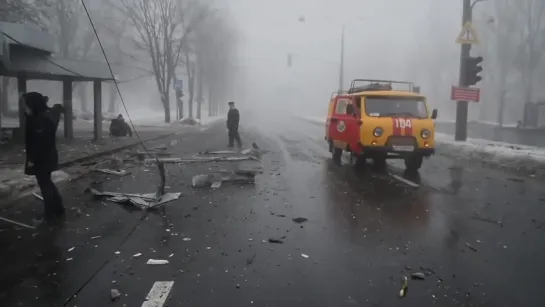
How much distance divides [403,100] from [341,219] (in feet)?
19.8

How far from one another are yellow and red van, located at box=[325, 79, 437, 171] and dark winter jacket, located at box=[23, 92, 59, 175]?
23.6 feet

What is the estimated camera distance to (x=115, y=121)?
22281 millimetres

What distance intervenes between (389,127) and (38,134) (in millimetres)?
7746

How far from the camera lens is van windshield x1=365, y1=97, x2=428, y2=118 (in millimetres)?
11359

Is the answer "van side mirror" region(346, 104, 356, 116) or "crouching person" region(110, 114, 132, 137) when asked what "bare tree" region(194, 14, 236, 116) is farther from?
"van side mirror" region(346, 104, 356, 116)

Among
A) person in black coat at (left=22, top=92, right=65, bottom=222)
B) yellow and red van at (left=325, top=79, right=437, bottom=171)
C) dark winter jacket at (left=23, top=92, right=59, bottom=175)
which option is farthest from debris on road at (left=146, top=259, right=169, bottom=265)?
yellow and red van at (left=325, top=79, right=437, bottom=171)

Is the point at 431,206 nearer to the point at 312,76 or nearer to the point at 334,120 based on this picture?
the point at 334,120

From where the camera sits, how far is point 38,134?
20.5 ft

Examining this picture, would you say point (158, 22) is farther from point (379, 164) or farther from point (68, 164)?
point (379, 164)

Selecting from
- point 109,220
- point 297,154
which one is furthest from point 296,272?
point 297,154

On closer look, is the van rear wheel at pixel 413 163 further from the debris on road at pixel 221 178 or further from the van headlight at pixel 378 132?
the debris on road at pixel 221 178

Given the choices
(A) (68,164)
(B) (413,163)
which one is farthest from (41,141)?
(B) (413,163)

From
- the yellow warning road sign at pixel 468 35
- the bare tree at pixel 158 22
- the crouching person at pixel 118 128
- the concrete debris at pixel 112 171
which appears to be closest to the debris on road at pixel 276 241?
the concrete debris at pixel 112 171

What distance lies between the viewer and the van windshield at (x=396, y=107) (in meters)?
11.4
